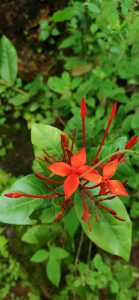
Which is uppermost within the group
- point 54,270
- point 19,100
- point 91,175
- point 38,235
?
point 91,175

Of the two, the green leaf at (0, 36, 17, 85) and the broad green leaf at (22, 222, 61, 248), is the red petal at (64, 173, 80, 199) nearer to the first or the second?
the broad green leaf at (22, 222, 61, 248)

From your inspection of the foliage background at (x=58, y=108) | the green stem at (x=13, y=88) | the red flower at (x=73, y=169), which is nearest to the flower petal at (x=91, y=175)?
the red flower at (x=73, y=169)

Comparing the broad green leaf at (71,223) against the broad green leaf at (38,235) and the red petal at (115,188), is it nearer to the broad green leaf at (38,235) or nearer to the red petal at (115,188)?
the broad green leaf at (38,235)

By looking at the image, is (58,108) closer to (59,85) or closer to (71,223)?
(59,85)

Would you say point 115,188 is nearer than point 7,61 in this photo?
Yes

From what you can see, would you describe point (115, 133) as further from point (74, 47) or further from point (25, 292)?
point (25, 292)

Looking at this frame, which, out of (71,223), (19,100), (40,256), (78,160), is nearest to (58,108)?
(19,100)

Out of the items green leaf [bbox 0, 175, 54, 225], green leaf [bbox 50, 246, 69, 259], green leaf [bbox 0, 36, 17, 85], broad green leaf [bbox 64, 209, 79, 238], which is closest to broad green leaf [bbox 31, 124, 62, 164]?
green leaf [bbox 0, 175, 54, 225]

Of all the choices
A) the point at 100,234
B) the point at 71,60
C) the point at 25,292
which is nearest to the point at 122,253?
the point at 100,234
